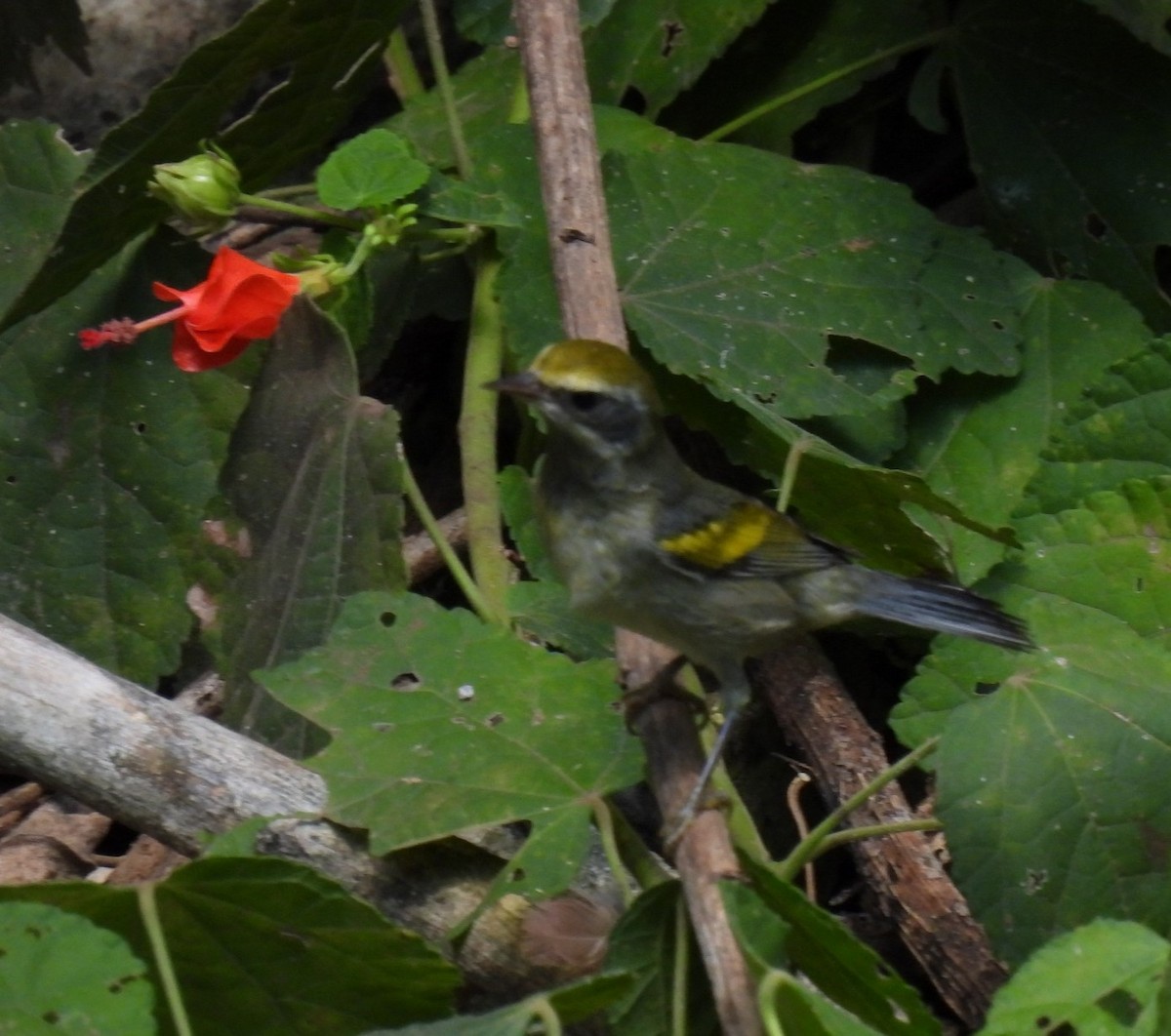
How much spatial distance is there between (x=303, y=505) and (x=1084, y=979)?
5.57 ft

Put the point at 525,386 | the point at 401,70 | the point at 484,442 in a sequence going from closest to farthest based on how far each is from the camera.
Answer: the point at 525,386, the point at 484,442, the point at 401,70

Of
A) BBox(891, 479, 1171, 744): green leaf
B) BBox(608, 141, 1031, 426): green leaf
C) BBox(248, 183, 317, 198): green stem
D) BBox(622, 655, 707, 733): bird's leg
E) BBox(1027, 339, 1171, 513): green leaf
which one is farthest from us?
BBox(248, 183, 317, 198): green stem

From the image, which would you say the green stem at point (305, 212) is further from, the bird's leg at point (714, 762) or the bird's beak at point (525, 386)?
the bird's leg at point (714, 762)

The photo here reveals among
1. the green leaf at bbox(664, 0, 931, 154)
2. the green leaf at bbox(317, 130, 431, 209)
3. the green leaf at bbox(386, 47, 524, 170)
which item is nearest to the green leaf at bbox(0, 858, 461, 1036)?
the green leaf at bbox(317, 130, 431, 209)

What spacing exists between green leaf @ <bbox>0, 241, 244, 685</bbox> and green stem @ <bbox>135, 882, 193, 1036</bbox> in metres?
1.15

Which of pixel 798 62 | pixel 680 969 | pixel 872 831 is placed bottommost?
pixel 872 831

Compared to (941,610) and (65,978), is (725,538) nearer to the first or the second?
(941,610)

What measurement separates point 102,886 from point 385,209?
151 centimetres

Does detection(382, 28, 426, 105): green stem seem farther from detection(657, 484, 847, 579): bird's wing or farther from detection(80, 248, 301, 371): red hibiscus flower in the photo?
detection(657, 484, 847, 579): bird's wing

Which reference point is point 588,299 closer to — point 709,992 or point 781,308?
A: point 781,308

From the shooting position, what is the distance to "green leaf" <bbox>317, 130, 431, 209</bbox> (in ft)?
9.43

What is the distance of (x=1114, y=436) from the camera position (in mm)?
2850

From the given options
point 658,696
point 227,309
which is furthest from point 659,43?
point 658,696

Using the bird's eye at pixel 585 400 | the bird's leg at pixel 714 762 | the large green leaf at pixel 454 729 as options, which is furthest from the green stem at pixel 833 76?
the large green leaf at pixel 454 729
